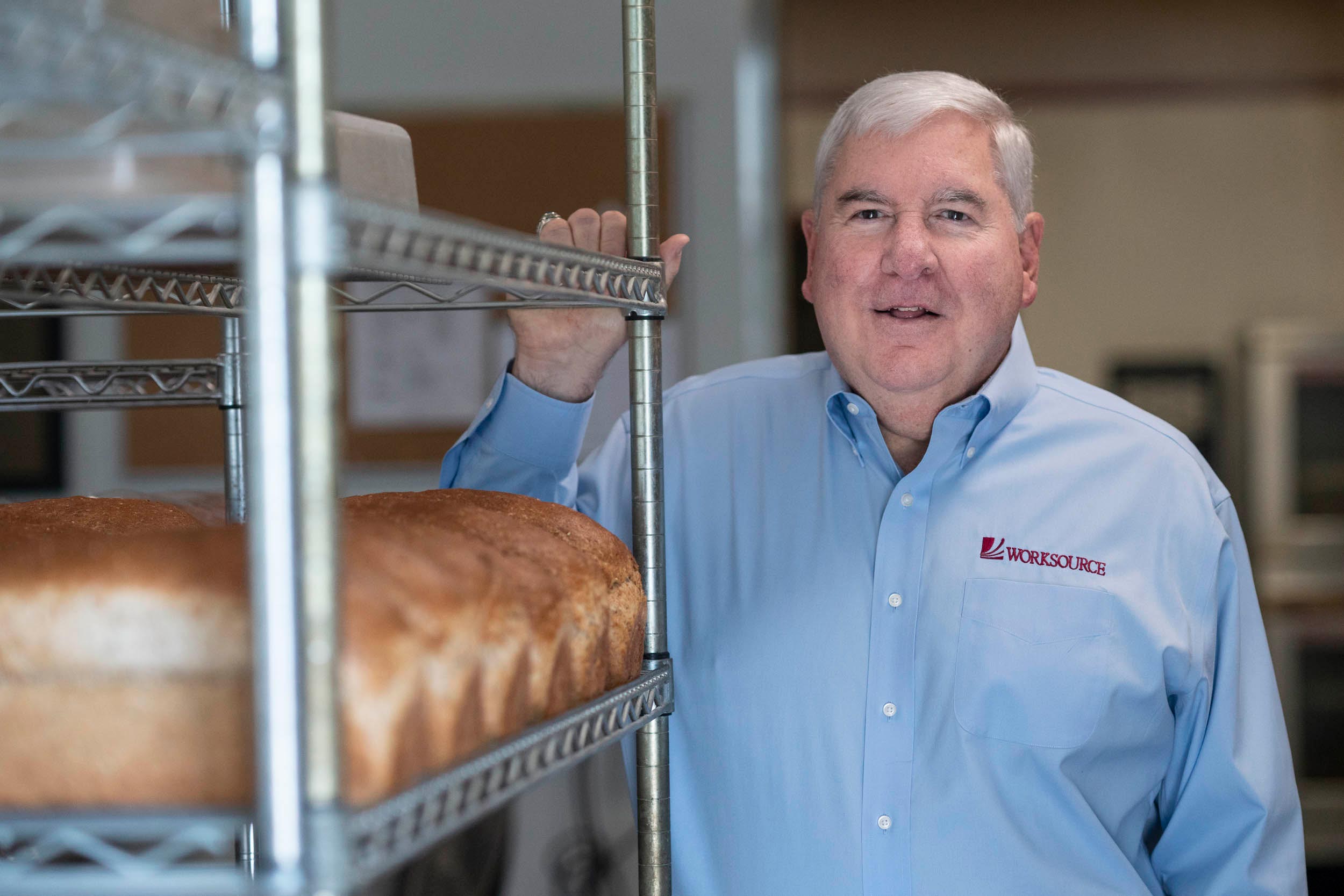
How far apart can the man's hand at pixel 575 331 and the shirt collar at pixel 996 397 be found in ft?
1.04

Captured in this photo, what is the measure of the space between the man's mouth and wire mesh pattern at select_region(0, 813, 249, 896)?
0.97 meters

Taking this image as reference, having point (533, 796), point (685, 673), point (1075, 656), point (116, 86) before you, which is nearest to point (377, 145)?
point (116, 86)

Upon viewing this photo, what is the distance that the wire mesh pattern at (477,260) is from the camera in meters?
0.60

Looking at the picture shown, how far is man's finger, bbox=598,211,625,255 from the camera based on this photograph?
1181 millimetres

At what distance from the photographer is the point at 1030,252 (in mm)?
1543

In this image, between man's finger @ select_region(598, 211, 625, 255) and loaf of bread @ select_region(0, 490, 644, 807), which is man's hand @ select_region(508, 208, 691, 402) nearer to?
man's finger @ select_region(598, 211, 625, 255)

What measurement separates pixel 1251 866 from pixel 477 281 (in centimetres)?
117

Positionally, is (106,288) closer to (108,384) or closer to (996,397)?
(108,384)

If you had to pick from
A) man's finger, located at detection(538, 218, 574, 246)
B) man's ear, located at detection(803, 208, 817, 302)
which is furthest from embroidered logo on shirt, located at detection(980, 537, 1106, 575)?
man's finger, located at detection(538, 218, 574, 246)

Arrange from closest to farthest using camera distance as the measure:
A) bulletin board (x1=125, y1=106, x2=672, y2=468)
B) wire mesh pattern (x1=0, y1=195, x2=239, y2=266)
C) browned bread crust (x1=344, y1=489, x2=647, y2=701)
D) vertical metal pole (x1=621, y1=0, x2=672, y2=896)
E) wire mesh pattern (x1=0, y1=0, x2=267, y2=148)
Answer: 1. wire mesh pattern (x1=0, y1=0, x2=267, y2=148)
2. wire mesh pattern (x1=0, y1=195, x2=239, y2=266)
3. browned bread crust (x1=344, y1=489, x2=647, y2=701)
4. vertical metal pole (x1=621, y1=0, x2=672, y2=896)
5. bulletin board (x1=125, y1=106, x2=672, y2=468)

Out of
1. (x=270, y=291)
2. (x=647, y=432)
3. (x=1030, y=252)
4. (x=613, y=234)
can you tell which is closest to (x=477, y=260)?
(x=270, y=291)

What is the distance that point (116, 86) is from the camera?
508 mm

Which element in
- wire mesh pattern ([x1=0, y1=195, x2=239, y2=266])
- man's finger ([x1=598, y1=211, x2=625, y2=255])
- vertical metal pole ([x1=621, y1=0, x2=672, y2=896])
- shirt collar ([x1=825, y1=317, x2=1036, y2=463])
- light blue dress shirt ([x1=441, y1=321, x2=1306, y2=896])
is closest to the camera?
wire mesh pattern ([x1=0, y1=195, x2=239, y2=266])

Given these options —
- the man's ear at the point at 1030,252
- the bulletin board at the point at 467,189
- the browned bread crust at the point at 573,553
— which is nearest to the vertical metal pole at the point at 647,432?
the browned bread crust at the point at 573,553
